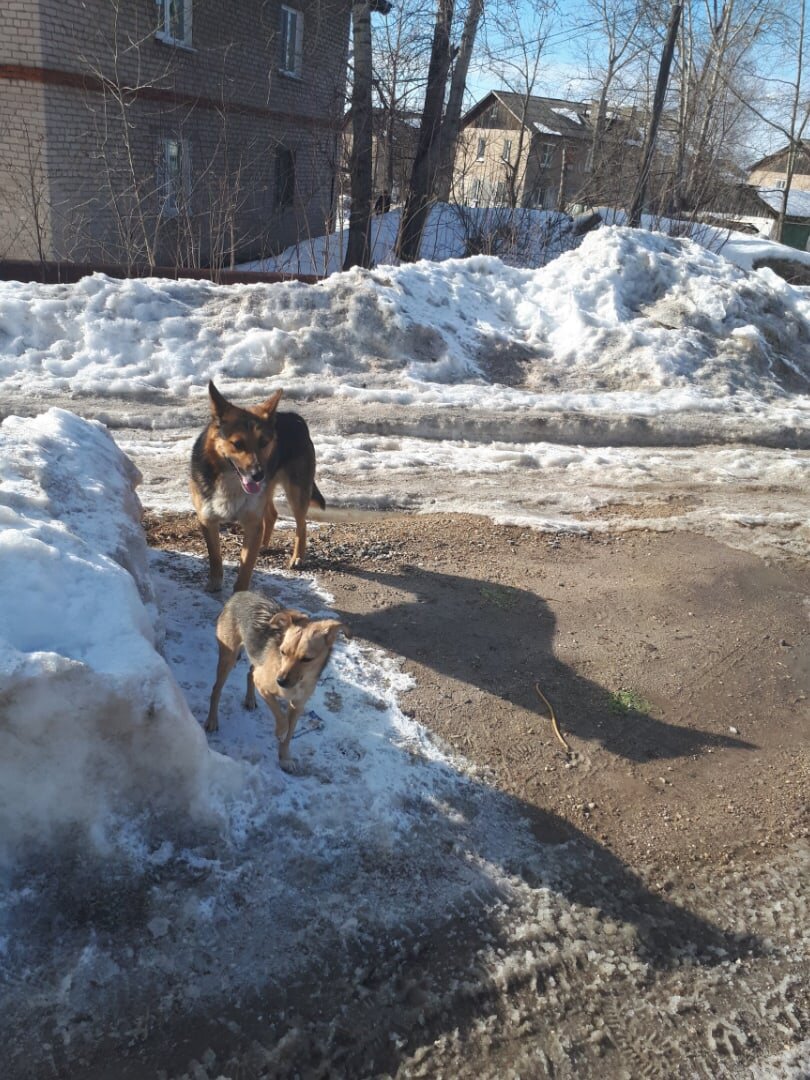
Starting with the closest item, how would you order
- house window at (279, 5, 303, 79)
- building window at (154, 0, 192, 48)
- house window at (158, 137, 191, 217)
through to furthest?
building window at (154, 0, 192, 48) → house window at (158, 137, 191, 217) → house window at (279, 5, 303, 79)

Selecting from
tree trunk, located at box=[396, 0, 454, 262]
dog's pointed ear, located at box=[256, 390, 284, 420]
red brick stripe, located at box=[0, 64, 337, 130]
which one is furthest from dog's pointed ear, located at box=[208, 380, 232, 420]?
red brick stripe, located at box=[0, 64, 337, 130]

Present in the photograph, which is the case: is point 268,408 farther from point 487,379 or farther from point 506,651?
point 487,379

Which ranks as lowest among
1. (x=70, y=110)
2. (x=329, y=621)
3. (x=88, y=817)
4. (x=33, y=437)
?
(x=88, y=817)

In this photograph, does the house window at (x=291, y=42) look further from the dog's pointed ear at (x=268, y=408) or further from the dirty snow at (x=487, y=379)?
the dog's pointed ear at (x=268, y=408)

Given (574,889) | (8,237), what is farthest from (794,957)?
(8,237)

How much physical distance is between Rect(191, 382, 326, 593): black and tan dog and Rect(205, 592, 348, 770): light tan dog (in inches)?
46.9

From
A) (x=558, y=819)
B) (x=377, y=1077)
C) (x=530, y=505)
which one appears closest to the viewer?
(x=377, y=1077)

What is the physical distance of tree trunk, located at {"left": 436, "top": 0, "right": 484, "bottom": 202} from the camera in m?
16.5

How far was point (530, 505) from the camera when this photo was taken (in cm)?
725

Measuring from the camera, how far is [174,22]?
770 inches

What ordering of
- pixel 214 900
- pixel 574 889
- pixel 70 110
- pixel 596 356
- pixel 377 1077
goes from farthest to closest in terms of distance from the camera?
1. pixel 70 110
2. pixel 596 356
3. pixel 574 889
4. pixel 214 900
5. pixel 377 1077

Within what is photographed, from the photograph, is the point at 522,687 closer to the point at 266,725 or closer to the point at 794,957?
the point at 266,725

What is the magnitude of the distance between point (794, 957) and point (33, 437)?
178 inches

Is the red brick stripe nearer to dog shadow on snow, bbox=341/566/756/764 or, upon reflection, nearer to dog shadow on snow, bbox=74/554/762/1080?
dog shadow on snow, bbox=341/566/756/764
